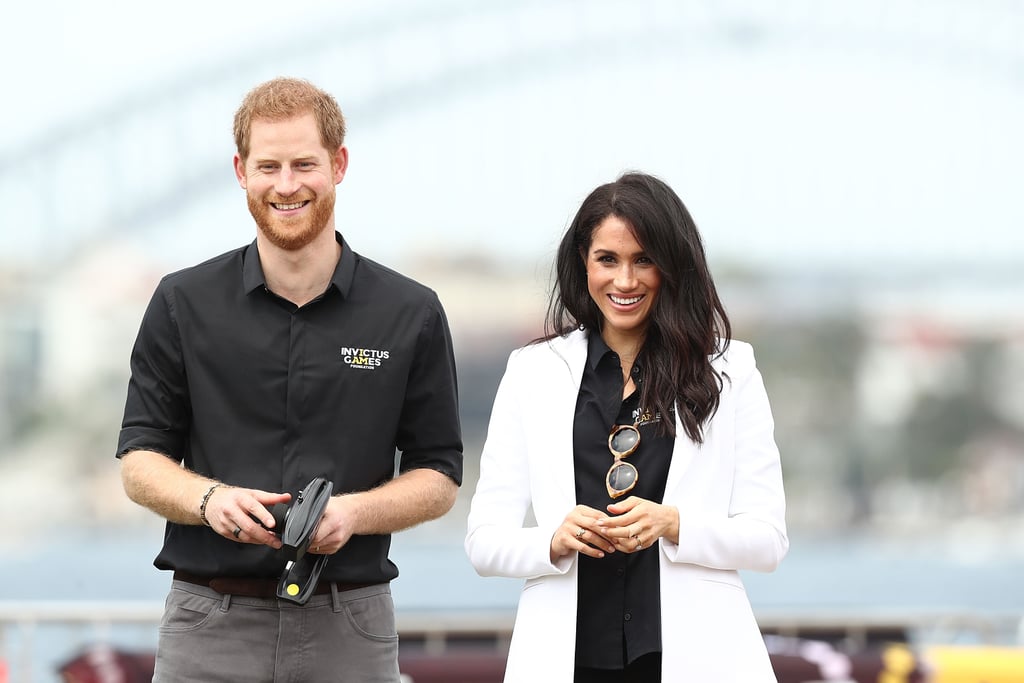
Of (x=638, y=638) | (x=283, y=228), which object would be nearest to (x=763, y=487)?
(x=638, y=638)

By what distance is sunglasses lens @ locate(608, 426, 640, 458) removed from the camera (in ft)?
9.29

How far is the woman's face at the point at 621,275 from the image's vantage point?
9.37 feet

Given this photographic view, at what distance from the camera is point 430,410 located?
297 cm

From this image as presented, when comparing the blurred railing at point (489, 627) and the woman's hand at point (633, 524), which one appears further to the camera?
the blurred railing at point (489, 627)

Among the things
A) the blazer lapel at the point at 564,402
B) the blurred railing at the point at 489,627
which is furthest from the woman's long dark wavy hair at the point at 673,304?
the blurred railing at the point at 489,627

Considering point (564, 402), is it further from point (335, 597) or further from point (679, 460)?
point (335, 597)

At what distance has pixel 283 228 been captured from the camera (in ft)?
9.23

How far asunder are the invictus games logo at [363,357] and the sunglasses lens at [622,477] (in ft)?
1.55

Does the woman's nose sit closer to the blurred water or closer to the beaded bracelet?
the beaded bracelet

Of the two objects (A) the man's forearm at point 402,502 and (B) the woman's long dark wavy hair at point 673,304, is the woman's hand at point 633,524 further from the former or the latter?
(A) the man's forearm at point 402,502

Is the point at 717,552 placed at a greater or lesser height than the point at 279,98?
lesser

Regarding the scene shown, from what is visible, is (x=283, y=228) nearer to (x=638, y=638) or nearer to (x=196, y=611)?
(x=196, y=611)

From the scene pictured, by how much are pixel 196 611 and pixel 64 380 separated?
38.7 meters

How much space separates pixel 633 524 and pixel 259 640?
71 centimetres
